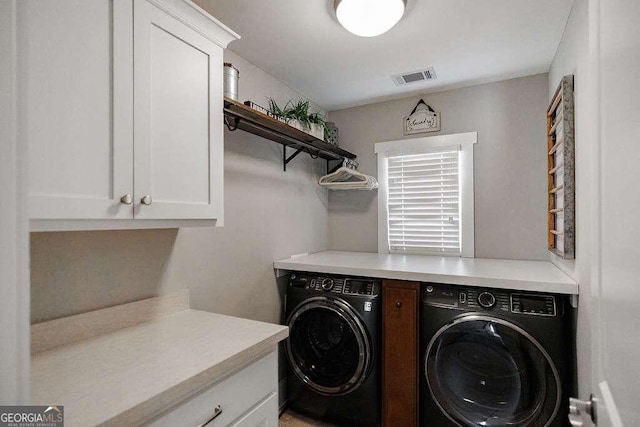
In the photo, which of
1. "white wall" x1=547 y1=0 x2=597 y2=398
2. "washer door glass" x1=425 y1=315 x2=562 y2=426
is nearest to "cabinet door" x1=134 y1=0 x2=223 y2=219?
"washer door glass" x1=425 y1=315 x2=562 y2=426

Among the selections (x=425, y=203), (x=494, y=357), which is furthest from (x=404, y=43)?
(x=494, y=357)

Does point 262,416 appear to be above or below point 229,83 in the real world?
below

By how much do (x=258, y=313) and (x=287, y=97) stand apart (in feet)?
5.53

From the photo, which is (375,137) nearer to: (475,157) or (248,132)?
(475,157)

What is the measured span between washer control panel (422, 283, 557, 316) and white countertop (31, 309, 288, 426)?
1022 mm

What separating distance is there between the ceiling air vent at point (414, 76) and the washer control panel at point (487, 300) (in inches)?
61.0

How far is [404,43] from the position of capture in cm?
195

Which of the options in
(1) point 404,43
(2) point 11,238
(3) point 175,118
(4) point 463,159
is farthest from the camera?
(4) point 463,159

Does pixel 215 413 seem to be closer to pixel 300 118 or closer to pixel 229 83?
pixel 229 83

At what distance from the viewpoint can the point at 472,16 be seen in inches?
66.6

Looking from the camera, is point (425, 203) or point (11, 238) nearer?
point (11, 238)

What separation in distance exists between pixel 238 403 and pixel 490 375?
1.41 m

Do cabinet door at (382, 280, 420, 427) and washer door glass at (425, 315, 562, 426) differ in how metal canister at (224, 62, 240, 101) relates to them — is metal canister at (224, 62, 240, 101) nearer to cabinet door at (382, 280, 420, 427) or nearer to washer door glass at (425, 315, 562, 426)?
cabinet door at (382, 280, 420, 427)

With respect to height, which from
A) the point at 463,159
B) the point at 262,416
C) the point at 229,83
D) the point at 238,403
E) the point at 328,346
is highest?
the point at 229,83
